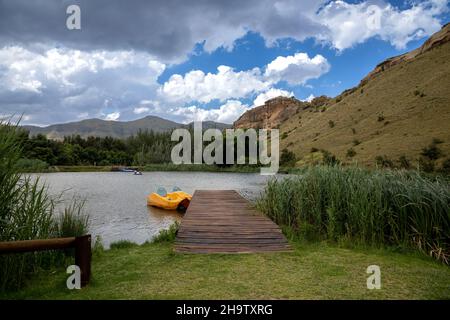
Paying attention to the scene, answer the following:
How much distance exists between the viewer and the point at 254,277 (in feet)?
13.1

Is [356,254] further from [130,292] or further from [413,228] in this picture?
[130,292]

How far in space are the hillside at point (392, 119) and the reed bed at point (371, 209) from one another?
58.0 ft

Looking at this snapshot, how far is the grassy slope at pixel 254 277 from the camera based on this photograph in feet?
11.4

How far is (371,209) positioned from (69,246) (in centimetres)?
503

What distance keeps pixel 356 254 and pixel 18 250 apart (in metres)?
4.85

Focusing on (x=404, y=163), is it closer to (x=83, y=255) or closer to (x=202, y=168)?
(x=83, y=255)

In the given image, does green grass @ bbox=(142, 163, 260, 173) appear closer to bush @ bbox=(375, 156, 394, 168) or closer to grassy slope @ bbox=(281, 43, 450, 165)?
grassy slope @ bbox=(281, 43, 450, 165)

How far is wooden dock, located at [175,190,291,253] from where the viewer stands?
209 inches

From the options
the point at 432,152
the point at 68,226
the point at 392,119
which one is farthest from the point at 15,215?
the point at 392,119

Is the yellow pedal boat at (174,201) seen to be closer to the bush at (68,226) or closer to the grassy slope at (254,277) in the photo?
the bush at (68,226)
